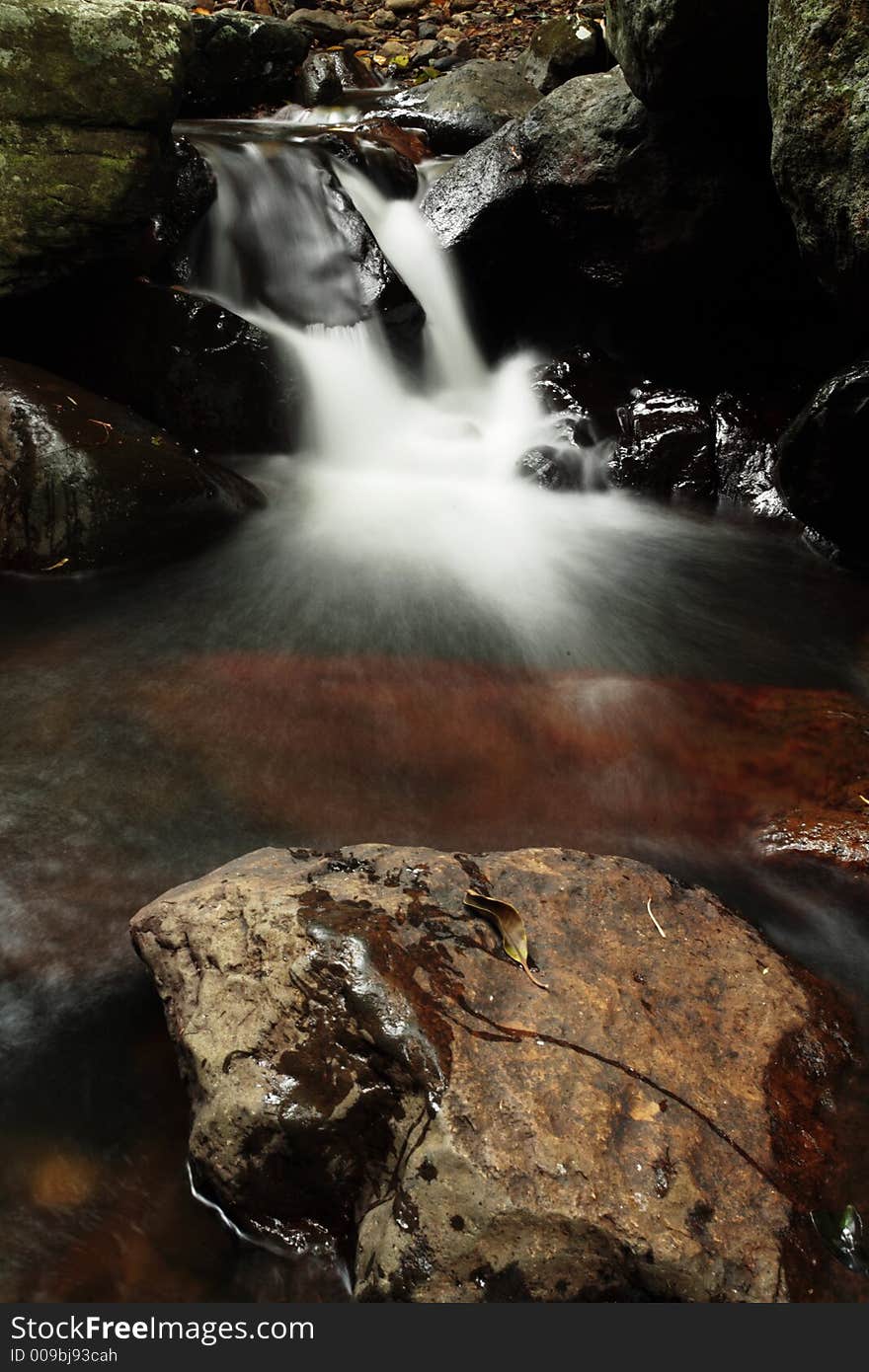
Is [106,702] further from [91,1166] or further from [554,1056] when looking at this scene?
[554,1056]

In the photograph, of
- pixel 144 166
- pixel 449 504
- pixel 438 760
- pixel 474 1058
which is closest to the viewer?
pixel 474 1058

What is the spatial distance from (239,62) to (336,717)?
36.1ft

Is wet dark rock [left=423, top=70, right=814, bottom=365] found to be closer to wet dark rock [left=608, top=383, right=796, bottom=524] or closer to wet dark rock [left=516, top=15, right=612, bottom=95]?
wet dark rock [left=608, top=383, right=796, bottom=524]

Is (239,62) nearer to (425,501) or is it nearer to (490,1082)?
(425,501)

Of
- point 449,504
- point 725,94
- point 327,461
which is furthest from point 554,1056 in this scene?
point 725,94

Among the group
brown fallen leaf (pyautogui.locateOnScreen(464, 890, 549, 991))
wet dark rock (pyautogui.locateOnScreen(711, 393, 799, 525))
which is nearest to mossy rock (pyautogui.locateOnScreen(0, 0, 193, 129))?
wet dark rock (pyautogui.locateOnScreen(711, 393, 799, 525))

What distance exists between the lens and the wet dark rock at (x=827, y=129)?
154 inches

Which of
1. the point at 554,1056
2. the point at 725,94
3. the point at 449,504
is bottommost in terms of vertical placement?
the point at 554,1056

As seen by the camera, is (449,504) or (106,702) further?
(449,504)

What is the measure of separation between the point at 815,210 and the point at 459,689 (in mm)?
3066

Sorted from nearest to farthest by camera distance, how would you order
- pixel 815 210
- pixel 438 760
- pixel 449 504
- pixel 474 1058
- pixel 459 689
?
pixel 474 1058 → pixel 438 760 → pixel 459 689 → pixel 815 210 → pixel 449 504

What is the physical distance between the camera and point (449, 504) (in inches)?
251

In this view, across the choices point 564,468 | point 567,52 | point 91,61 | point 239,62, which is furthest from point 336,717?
point 567,52

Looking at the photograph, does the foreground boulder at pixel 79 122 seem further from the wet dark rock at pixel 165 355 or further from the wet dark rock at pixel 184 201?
the wet dark rock at pixel 184 201
